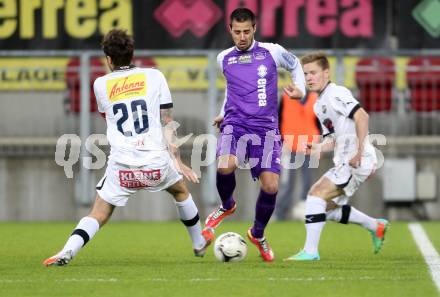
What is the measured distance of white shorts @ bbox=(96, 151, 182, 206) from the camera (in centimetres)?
962

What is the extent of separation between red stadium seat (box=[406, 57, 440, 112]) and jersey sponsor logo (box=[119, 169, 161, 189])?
24.7ft

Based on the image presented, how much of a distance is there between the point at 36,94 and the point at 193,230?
6973mm

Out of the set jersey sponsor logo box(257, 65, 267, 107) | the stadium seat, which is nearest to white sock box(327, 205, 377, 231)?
jersey sponsor logo box(257, 65, 267, 107)

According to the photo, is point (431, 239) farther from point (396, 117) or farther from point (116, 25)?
point (116, 25)

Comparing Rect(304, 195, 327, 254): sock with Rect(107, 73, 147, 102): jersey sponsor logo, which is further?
Rect(304, 195, 327, 254): sock

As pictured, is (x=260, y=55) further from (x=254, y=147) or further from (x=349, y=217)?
(x=349, y=217)

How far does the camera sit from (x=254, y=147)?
10.3 metres

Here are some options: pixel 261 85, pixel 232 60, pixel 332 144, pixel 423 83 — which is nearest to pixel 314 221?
pixel 332 144

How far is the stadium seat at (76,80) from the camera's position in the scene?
16.8 metres

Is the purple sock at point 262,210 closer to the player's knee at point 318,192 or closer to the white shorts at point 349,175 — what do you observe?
the player's knee at point 318,192

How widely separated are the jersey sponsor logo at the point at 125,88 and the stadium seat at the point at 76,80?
23.4ft

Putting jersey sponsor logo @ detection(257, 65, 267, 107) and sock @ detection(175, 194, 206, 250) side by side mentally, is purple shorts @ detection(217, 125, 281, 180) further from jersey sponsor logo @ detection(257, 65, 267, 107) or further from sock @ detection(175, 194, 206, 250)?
sock @ detection(175, 194, 206, 250)

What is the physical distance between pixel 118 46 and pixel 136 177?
946 millimetres

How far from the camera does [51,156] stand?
1692cm
